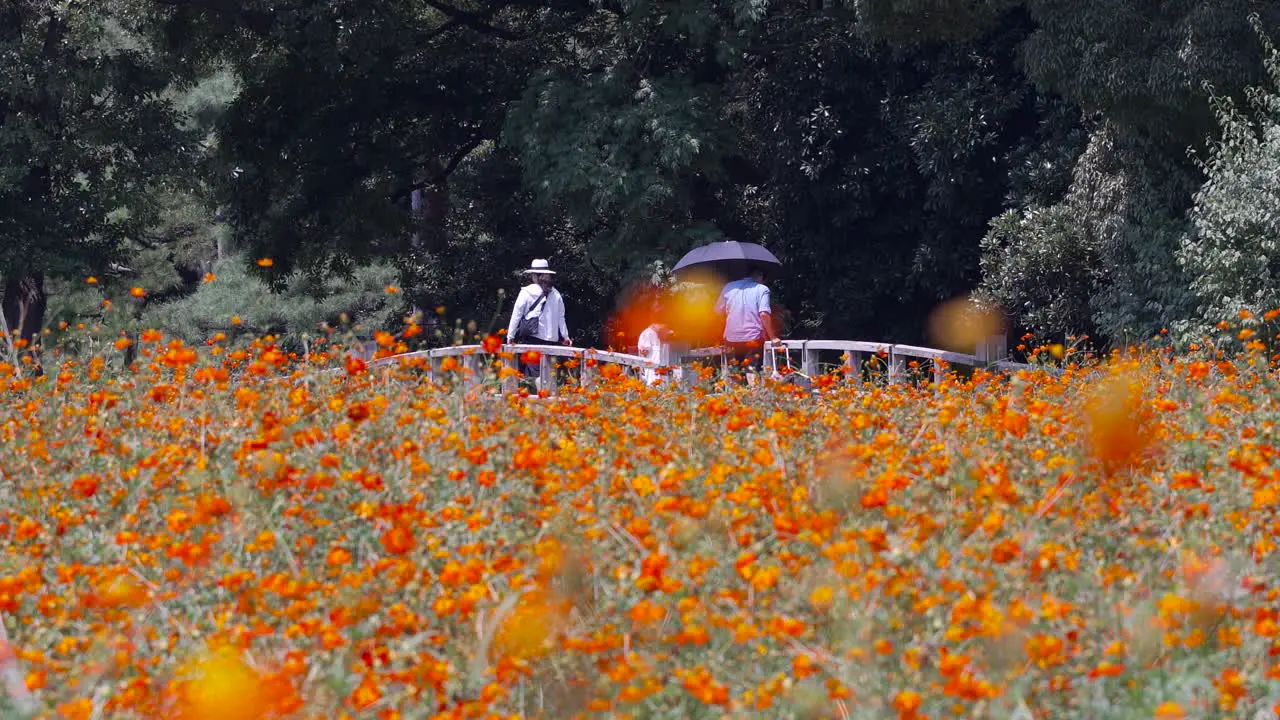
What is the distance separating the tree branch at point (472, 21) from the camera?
22.6 metres

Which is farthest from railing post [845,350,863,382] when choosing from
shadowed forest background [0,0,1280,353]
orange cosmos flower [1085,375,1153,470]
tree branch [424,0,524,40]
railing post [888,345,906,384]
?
tree branch [424,0,524,40]

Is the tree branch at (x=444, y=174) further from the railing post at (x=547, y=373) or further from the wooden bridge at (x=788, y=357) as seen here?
the railing post at (x=547, y=373)

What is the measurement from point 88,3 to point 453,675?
18027 millimetres

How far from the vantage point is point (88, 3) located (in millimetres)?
20031

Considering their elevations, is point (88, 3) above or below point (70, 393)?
above

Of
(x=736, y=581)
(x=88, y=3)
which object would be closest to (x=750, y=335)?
(x=736, y=581)

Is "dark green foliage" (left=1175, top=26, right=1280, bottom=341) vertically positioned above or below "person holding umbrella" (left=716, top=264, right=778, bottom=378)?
above

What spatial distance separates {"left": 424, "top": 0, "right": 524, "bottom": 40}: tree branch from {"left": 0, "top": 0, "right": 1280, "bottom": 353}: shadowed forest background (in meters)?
0.04

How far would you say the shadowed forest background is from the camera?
16.6 metres

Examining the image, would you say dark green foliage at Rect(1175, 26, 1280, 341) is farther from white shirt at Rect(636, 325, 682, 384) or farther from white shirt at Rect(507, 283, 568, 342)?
white shirt at Rect(507, 283, 568, 342)

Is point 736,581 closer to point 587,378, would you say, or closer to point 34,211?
point 587,378

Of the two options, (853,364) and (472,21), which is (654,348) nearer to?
(853,364)

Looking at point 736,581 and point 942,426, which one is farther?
point 942,426

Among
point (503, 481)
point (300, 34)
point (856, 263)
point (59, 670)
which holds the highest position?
point (300, 34)
